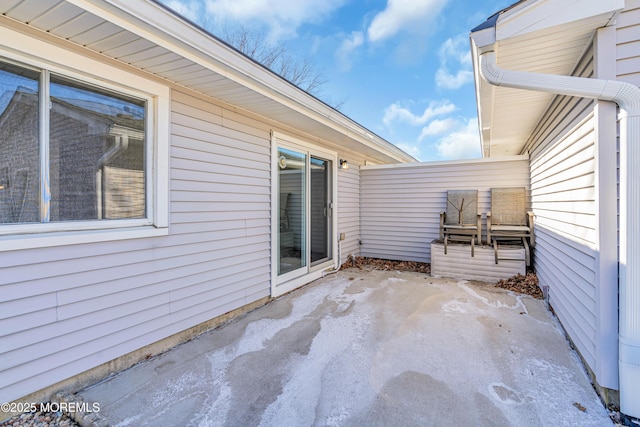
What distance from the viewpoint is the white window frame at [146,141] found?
1.72 m

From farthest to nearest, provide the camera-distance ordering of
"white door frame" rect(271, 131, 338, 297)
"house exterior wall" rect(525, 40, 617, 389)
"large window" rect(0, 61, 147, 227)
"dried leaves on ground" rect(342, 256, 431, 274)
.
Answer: "dried leaves on ground" rect(342, 256, 431, 274) → "white door frame" rect(271, 131, 338, 297) → "house exterior wall" rect(525, 40, 617, 389) → "large window" rect(0, 61, 147, 227)

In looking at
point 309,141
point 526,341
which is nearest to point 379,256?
point 309,141

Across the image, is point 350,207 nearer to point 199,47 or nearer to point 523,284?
point 523,284

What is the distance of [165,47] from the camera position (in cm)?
196

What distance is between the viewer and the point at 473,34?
2.12 meters

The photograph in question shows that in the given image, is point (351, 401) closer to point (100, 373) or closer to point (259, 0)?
point (100, 373)

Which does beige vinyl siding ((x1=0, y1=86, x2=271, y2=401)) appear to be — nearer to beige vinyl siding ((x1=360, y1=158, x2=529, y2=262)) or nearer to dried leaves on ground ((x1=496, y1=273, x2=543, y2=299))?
beige vinyl siding ((x1=360, y1=158, x2=529, y2=262))

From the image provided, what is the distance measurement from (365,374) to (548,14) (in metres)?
2.76

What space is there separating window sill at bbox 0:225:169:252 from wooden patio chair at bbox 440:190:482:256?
14.5 feet

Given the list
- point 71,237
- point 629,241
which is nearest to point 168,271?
point 71,237

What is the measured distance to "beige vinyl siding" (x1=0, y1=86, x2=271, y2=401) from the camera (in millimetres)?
1777

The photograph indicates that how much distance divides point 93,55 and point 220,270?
80.8 inches

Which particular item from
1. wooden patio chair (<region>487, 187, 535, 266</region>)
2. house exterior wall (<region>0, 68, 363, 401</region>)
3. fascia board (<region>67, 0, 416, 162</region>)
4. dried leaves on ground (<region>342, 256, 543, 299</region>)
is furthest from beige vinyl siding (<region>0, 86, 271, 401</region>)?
wooden patio chair (<region>487, 187, 535, 266</region>)

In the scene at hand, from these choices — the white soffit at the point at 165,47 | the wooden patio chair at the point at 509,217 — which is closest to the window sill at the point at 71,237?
the white soffit at the point at 165,47
